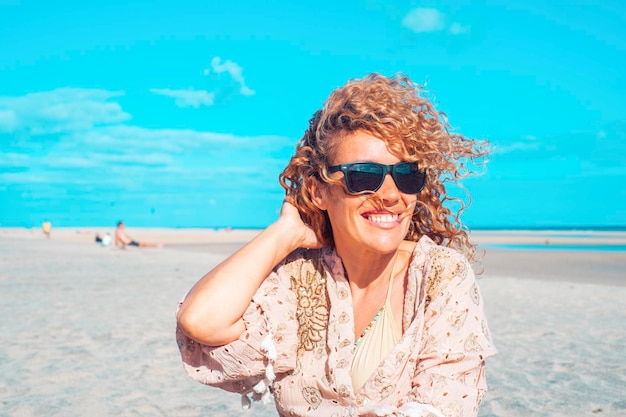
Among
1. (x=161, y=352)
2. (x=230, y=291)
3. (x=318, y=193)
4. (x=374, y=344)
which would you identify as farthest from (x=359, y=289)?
(x=161, y=352)

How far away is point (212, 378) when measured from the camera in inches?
93.8

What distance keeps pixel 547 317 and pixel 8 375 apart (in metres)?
7.28

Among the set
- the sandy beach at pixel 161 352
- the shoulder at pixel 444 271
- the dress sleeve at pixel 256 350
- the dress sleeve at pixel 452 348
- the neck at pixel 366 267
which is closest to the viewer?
the dress sleeve at pixel 452 348

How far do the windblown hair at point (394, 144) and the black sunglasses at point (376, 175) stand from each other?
39 mm

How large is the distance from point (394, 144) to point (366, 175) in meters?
0.16

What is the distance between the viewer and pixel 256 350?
230 centimetres

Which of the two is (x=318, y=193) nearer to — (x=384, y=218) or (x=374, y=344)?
(x=384, y=218)

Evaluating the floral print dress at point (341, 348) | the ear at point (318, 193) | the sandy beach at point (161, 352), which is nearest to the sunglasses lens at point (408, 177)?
the floral print dress at point (341, 348)

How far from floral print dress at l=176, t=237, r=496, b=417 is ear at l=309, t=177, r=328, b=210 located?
0.65 feet

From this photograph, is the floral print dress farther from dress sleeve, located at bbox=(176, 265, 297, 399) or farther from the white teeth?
the white teeth

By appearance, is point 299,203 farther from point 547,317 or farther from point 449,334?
point 547,317

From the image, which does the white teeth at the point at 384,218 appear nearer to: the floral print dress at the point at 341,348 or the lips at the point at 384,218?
the lips at the point at 384,218

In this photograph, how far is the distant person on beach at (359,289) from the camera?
2104mm

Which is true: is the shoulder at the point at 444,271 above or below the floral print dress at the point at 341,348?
above
